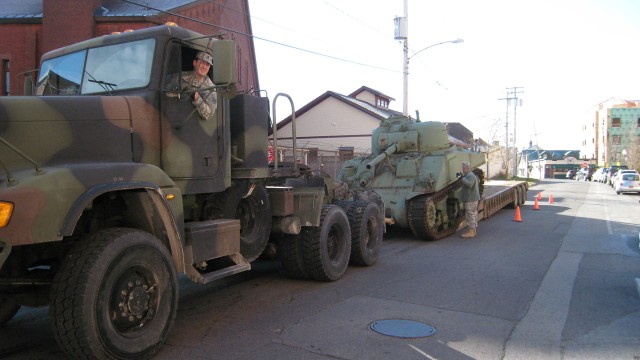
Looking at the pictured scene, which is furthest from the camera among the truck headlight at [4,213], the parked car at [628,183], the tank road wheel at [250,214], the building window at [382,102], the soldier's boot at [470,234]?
the building window at [382,102]

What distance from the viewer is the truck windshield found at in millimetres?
4891

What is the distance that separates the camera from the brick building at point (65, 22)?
60.7 ft

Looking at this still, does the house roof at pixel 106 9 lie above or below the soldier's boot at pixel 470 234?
above

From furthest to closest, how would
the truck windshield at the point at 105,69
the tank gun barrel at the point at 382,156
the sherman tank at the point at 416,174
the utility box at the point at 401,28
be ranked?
the utility box at the point at 401,28, the tank gun barrel at the point at 382,156, the sherman tank at the point at 416,174, the truck windshield at the point at 105,69

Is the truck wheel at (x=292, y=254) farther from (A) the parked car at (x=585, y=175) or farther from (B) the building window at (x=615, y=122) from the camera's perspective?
(B) the building window at (x=615, y=122)

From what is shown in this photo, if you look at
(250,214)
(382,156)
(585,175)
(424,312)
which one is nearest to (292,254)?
(250,214)

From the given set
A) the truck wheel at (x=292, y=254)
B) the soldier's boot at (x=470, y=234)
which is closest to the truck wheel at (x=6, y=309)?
the truck wheel at (x=292, y=254)

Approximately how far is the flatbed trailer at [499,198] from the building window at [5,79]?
17.4 m

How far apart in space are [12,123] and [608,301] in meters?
6.59

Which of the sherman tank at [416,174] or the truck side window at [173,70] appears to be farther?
the sherman tank at [416,174]

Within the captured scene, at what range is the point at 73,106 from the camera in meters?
4.25

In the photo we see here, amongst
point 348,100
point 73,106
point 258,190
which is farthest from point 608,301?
point 348,100

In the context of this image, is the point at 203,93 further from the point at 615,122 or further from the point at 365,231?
the point at 615,122

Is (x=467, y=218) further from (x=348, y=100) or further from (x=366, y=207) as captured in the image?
(x=348, y=100)
